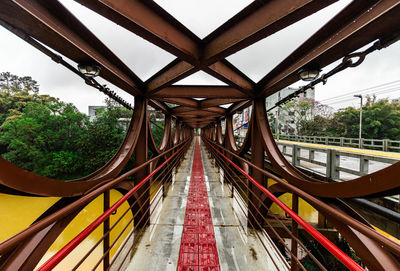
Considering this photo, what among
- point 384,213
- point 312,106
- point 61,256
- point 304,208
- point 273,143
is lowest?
point 304,208

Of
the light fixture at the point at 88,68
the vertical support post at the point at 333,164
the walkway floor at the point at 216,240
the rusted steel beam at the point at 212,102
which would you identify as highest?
the rusted steel beam at the point at 212,102

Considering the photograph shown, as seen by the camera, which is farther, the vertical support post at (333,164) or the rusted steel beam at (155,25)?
the vertical support post at (333,164)

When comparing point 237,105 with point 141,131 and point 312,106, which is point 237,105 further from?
point 312,106

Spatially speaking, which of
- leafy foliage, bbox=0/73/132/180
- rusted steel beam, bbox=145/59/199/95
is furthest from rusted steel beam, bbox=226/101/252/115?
leafy foliage, bbox=0/73/132/180

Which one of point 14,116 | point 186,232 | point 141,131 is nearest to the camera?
point 186,232

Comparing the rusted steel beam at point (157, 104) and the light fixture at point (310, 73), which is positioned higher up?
the rusted steel beam at point (157, 104)

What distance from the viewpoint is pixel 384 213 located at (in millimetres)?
2123

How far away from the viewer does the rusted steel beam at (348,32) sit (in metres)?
1.20

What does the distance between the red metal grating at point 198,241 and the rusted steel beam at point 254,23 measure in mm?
2716

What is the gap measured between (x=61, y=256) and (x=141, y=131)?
2.68m

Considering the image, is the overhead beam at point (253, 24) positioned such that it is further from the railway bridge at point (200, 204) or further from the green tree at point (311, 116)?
the green tree at point (311, 116)

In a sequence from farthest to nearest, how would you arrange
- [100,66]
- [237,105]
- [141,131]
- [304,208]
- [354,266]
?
[304,208], [237,105], [141,131], [100,66], [354,266]

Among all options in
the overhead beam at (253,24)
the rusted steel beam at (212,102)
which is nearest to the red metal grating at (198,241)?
the overhead beam at (253,24)

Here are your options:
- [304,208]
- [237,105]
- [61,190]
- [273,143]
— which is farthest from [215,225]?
[304,208]
